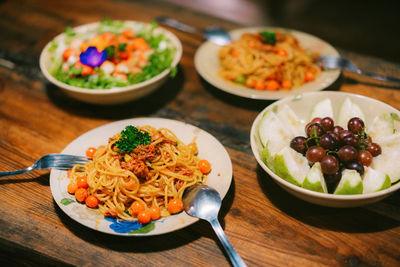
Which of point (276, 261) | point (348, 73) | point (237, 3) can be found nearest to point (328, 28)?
point (237, 3)

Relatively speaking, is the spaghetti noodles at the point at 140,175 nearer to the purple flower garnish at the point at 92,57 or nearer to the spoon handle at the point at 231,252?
the spoon handle at the point at 231,252

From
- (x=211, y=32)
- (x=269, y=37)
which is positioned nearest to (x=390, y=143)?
(x=269, y=37)

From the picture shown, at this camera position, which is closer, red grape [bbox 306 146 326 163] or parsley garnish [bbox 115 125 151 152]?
red grape [bbox 306 146 326 163]

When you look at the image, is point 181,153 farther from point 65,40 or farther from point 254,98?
point 65,40

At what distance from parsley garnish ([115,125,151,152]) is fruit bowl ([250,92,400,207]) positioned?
23.4 inches

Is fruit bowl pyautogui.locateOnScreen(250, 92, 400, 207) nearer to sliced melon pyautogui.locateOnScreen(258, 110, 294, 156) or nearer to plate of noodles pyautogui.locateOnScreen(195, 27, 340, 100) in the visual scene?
sliced melon pyautogui.locateOnScreen(258, 110, 294, 156)

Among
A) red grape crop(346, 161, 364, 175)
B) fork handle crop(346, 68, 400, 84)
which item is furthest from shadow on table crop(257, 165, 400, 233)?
fork handle crop(346, 68, 400, 84)

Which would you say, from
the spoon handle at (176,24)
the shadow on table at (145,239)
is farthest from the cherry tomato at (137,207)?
the spoon handle at (176,24)

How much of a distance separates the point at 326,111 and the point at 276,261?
3.16 ft

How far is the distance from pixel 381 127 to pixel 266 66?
102 centimetres

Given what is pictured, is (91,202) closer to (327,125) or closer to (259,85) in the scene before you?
(327,125)

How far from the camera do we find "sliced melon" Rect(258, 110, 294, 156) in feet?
6.15

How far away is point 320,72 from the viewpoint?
266 centimetres

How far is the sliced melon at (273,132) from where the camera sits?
1875 millimetres
